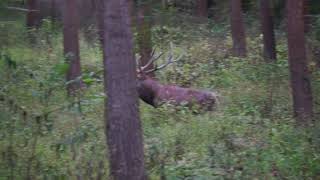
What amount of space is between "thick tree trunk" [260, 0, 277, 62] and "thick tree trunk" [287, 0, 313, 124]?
770 centimetres

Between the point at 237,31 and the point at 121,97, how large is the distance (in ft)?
50.1

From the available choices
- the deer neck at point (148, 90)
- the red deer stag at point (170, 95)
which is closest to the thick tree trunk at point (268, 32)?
the red deer stag at point (170, 95)

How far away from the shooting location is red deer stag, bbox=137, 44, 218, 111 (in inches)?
576

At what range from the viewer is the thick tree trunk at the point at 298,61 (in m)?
13.0

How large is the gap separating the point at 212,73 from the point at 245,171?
10774 millimetres

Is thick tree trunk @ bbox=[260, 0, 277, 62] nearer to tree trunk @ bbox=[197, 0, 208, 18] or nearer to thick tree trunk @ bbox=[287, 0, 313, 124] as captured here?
thick tree trunk @ bbox=[287, 0, 313, 124]

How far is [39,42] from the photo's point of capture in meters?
21.1

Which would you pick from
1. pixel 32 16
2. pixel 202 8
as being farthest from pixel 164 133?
pixel 202 8

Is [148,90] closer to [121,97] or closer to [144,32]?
[144,32]

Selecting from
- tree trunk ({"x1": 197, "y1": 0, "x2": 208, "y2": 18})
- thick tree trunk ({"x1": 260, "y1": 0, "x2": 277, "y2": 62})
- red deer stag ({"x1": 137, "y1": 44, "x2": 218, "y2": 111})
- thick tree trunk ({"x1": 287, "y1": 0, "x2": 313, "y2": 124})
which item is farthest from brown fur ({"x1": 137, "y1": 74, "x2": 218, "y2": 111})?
tree trunk ({"x1": 197, "y1": 0, "x2": 208, "y2": 18})

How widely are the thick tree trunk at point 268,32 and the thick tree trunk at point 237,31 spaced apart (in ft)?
4.33

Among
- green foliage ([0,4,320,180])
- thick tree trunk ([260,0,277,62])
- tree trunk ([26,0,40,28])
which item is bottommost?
green foliage ([0,4,320,180])

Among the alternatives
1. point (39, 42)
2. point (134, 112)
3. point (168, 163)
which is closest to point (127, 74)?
point (134, 112)

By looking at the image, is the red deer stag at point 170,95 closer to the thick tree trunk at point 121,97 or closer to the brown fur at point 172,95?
the brown fur at point 172,95
